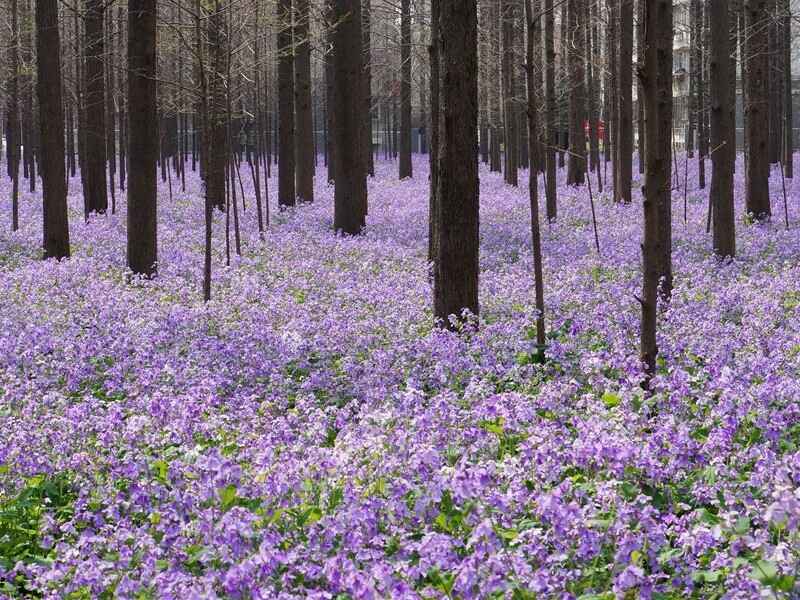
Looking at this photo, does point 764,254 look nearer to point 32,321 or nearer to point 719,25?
point 719,25

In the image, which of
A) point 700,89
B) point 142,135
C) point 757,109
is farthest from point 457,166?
point 700,89

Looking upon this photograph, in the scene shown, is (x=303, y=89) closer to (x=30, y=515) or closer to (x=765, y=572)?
(x=30, y=515)

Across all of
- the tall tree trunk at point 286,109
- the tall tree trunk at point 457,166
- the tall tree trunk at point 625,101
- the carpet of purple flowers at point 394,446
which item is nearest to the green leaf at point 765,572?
the carpet of purple flowers at point 394,446

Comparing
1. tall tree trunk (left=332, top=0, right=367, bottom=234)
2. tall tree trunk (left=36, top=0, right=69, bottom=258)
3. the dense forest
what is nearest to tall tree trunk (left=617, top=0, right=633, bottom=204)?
the dense forest

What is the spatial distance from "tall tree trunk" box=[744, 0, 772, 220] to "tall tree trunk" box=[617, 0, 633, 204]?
229 cm

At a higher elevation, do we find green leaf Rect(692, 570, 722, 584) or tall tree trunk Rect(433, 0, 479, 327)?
tall tree trunk Rect(433, 0, 479, 327)

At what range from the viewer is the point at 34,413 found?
7227mm

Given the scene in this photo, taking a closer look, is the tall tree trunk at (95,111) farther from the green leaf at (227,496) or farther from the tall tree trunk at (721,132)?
the green leaf at (227,496)

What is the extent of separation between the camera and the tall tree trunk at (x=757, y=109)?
17859 mm

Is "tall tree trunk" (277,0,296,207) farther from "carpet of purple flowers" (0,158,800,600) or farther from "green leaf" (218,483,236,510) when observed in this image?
"green leaf" (218,483,236,510)

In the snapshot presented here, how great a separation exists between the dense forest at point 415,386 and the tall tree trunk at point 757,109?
0.21ft

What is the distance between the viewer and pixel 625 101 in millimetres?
21766

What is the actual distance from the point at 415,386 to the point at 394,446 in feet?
7.02

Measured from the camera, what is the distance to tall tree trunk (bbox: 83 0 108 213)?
19.9 m
